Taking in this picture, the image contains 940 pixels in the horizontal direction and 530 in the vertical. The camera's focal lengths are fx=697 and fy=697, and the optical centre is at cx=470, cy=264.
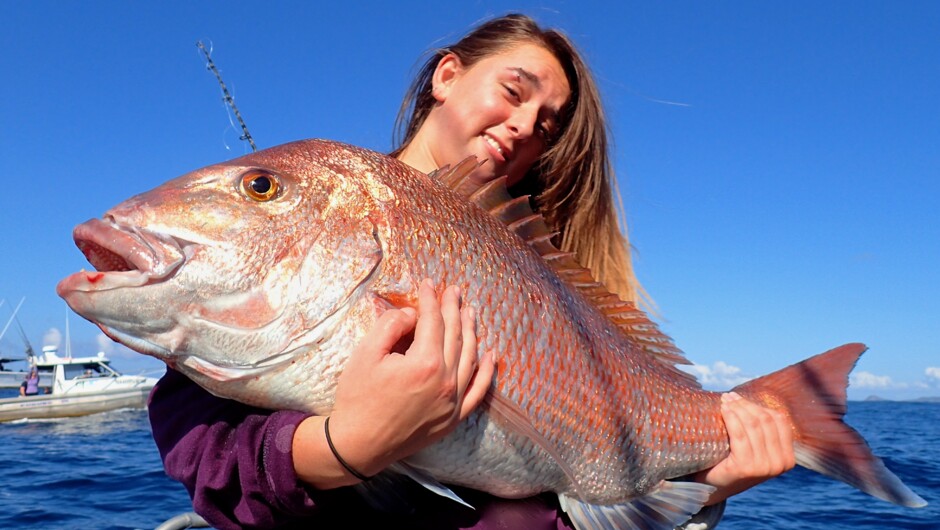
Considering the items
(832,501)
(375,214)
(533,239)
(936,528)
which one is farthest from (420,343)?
(832,501)

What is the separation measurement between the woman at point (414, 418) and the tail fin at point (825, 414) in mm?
113

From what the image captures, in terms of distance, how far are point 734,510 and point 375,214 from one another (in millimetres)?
9412

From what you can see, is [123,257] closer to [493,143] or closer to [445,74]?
[493,143]

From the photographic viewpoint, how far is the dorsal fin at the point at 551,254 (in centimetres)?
211

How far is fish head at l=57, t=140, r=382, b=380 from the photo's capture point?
4.96ft

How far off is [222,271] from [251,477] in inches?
19.6

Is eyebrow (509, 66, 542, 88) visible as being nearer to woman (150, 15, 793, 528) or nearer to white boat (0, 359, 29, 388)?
woman (150, 15, 793, 528)

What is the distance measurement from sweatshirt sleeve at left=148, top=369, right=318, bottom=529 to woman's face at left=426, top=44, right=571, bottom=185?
1332 mm

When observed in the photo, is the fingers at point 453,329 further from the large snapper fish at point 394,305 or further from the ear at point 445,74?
the ear at point 445,74

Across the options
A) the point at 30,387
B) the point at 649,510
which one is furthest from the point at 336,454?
the point at 30,387

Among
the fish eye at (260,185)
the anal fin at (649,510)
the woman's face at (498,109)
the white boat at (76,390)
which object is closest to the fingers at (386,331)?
the fish eye at (260,185)

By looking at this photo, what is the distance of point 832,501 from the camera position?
10156 mm

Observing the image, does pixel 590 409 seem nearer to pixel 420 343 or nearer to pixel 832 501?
pixel 420 343

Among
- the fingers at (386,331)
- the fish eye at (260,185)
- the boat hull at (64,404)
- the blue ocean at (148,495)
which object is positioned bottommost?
the blue ocean at (148,495)
